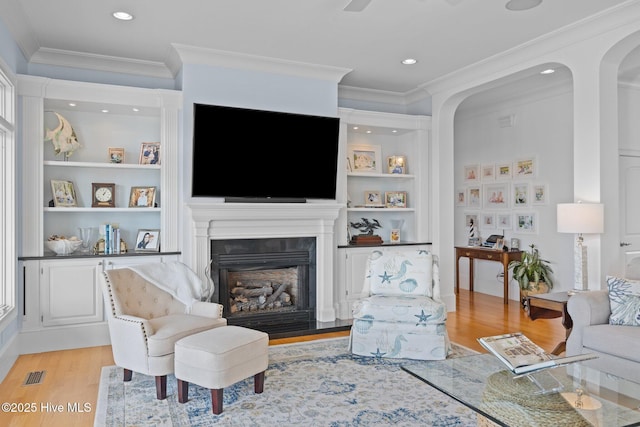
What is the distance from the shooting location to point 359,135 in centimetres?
580

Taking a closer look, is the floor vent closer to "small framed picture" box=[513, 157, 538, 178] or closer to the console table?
the console table

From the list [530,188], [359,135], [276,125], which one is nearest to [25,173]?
[276,125]

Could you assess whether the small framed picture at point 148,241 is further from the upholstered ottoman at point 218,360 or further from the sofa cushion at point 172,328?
the upholstered ottoman at point 218,360

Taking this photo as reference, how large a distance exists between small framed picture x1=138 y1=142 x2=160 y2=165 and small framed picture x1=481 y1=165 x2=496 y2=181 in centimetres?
441

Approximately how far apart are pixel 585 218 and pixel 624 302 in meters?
0.65

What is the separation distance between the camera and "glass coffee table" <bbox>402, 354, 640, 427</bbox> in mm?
1941

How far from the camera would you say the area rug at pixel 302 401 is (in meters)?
2.72

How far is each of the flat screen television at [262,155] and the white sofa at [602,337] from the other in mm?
2489

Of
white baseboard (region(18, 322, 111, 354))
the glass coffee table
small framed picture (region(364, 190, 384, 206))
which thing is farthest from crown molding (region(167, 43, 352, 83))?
the glass coffee table

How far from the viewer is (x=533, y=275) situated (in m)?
5.68

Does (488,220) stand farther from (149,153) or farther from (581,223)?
(149,153)

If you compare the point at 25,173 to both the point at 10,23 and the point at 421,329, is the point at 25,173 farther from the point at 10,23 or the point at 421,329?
the point at 421,329

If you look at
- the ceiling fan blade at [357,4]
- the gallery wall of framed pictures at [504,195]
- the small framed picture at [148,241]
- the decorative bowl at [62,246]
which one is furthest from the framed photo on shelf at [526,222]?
the decorative bowl at [62,246]

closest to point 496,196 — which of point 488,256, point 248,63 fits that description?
point 488,256
